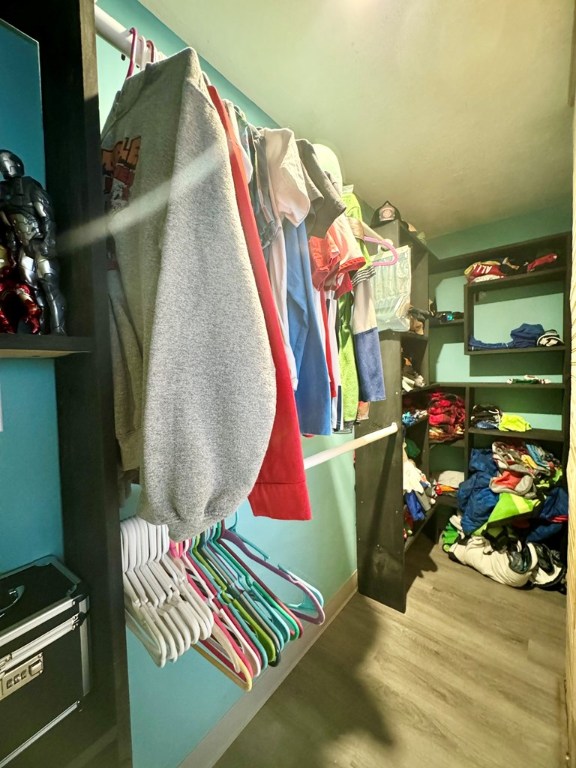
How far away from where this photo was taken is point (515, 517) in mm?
1810

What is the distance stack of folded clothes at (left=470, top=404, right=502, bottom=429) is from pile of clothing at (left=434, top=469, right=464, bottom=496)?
43cm

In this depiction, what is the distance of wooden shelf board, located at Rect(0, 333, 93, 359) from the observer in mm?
327

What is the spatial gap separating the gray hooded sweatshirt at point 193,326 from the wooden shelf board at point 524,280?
221cm

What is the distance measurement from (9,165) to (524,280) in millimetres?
2518

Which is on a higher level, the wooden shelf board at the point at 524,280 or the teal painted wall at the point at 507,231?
the teal painted wall at the point at 507,231

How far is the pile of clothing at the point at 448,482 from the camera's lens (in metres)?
2.18

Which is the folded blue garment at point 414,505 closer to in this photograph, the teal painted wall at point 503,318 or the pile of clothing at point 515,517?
the pile of clothing at point 515,517

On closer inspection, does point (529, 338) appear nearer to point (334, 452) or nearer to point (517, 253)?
point (517, 253)

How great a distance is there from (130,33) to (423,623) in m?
2.32

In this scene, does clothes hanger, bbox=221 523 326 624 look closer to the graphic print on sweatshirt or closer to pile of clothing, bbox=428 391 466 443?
the graphic print on sweatshirt

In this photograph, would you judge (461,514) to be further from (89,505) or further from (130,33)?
(130,33)

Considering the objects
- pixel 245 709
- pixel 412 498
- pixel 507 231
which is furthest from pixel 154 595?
pixel 507 231

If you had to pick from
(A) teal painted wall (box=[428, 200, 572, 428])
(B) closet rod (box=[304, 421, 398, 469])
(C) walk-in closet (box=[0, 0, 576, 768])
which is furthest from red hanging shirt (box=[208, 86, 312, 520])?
(A) teal painted wall (box=[428, 200, 572, 428])

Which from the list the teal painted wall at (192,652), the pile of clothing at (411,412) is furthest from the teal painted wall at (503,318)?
the teal painted wall at (192,652)
